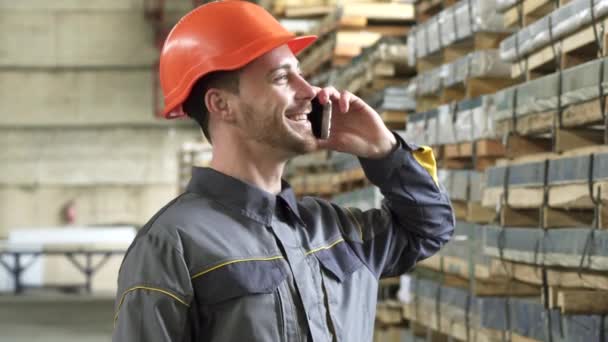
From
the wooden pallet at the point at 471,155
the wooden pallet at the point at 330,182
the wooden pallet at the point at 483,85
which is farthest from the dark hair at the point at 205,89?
the wooden pallet at the point at 330,182

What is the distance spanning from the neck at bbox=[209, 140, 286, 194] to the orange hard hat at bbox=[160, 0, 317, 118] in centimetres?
21

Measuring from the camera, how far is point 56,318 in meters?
13.2

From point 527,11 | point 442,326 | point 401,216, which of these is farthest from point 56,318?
point 401,216

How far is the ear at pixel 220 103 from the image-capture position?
8.14 feet

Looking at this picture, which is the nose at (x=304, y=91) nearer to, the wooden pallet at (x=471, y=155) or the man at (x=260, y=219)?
the man at (x=260, y=219)

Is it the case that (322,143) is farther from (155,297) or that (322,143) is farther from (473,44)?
(473,44)

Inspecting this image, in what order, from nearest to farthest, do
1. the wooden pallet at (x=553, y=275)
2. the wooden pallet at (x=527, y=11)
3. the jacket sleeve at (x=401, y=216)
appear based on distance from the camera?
the jacket sleeve at (x=401, y=216), the wooden pallet at (x=553, y=275), the wooden pallet at (x=527, y=11)

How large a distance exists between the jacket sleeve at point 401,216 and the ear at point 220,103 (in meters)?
0.44

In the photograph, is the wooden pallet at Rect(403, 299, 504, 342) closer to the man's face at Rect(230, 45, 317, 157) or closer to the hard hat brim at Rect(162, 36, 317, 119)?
the hard hat brim at Rect(162, 36, 317, 119)

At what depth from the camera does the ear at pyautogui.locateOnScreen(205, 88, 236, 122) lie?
248 centimetres

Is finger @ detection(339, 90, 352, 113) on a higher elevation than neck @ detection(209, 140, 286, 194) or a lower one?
higher

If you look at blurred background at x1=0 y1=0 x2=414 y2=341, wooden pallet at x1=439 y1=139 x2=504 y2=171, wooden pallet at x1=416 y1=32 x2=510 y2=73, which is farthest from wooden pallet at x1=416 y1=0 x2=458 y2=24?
blurred background at x1=0 y1=0 x2=414 y2=341

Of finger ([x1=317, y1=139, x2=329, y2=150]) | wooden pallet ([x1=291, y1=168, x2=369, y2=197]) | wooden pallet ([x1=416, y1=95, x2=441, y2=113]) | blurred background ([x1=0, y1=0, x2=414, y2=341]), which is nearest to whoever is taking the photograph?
finger ([x1=317, y1=139, x2=329, y2=150])

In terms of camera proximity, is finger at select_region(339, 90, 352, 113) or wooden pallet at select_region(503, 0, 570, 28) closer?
finger at select_region(339, 90, 352, 113)
